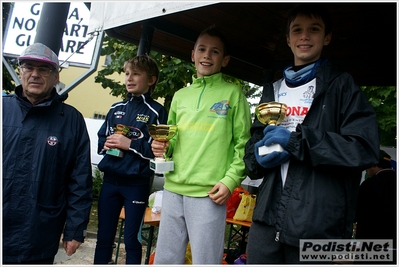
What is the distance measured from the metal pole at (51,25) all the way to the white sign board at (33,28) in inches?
132

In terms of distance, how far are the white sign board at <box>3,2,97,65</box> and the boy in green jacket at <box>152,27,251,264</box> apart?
18.8 feet

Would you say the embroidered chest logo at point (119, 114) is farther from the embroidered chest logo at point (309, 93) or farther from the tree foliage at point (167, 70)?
the tree foliage at point (167, 70)

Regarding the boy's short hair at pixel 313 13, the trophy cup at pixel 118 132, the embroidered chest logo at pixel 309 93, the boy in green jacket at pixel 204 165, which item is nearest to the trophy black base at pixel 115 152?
the trophy cup at pixel 118 132

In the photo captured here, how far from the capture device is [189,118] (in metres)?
2.63

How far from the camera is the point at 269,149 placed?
1.97m

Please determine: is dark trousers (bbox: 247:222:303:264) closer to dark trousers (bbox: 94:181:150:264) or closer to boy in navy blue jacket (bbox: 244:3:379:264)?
boy in navy blue jacket (bbox: 244:3:379:264)

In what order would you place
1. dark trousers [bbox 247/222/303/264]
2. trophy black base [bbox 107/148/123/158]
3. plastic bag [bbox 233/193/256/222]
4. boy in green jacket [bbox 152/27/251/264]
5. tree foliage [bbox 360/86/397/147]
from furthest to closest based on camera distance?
tree foliage [bbox 360/86/397/147]
plastic bag [bbox 233/193/256/222]
trophy black base [bbox 107/148/123/158]
boy in green jacket [bbox 152/27/251/264]
dark trousers [bbox 247/222/303/264]

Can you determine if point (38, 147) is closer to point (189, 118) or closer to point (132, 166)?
point (132, 166)

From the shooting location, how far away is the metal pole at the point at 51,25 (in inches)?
165

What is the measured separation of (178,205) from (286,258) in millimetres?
886

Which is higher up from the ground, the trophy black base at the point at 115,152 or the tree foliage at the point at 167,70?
the tree foliage at the point at 167,70

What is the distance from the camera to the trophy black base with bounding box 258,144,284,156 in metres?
1.92

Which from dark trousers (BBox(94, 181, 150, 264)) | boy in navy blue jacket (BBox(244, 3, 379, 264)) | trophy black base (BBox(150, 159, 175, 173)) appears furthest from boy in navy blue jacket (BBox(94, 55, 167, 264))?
boy in navy blue jacket (BBox(244, 3, 379, 264))

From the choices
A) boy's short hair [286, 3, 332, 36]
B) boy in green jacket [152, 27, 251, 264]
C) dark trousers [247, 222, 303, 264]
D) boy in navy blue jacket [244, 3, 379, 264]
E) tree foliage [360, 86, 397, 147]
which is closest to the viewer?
boy in navy blue jacket [244, 3, 379, 264]
